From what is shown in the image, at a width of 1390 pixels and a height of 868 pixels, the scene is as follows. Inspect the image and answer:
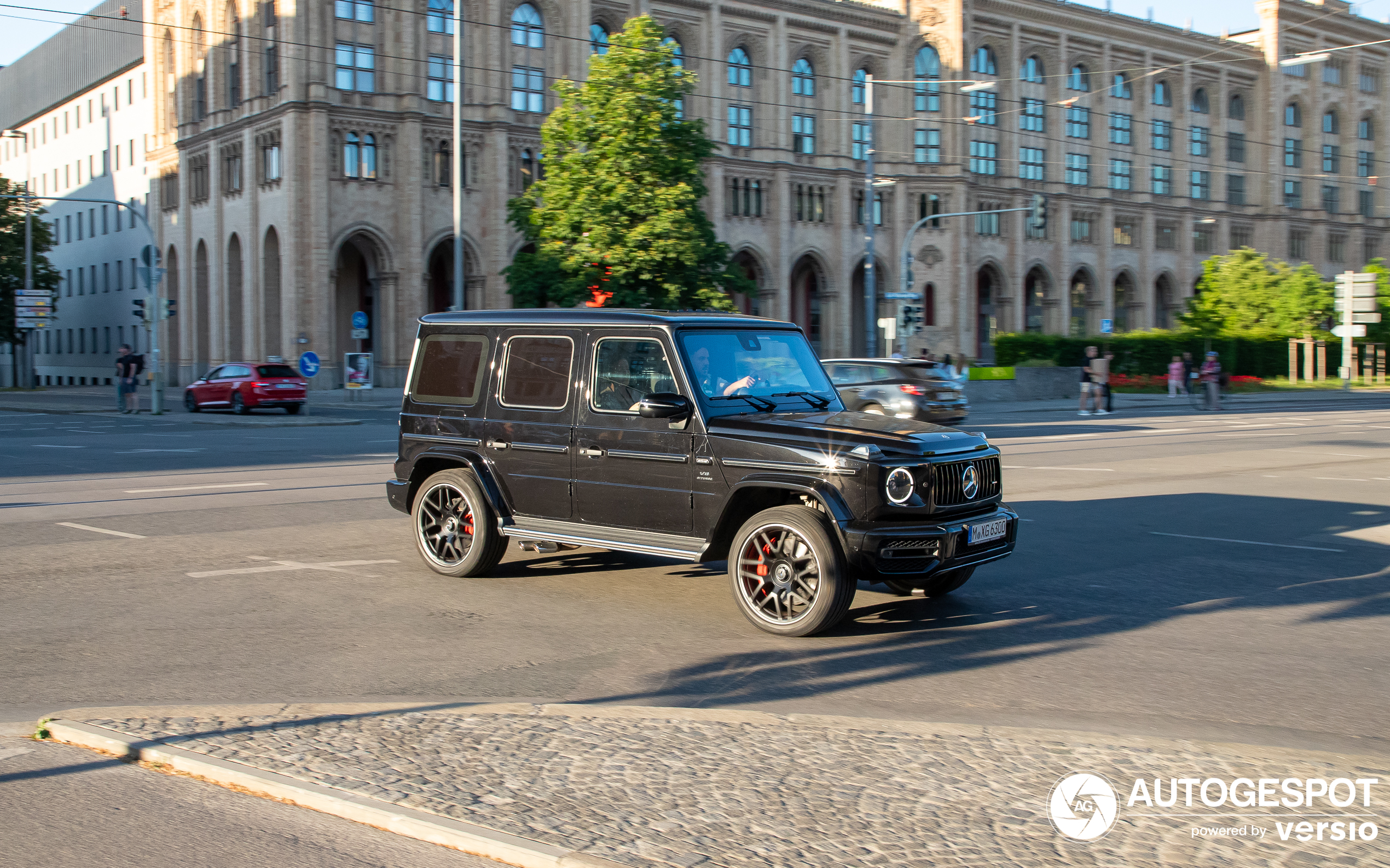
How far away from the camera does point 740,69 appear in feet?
209

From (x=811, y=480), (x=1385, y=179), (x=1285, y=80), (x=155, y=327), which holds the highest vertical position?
(x=1285, y=80)

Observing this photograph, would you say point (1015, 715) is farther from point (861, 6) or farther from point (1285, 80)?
point (1285, 80)

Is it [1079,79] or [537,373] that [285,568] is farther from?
[1079,79]

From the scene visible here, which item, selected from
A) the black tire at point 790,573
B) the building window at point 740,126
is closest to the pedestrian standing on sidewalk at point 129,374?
the black tire at point 790,573

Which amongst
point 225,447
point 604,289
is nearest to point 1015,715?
point 225,447

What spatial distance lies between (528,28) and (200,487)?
4312 centimetres

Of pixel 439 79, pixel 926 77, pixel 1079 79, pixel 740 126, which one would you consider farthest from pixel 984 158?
pixel 439 79

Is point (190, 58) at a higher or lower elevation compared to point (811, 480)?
higher

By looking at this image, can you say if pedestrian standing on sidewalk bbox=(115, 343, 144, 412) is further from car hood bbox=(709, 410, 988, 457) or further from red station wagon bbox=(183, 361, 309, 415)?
car hood bbox=(709, 410, 988, 457)

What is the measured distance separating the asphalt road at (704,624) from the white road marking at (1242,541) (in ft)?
0.13

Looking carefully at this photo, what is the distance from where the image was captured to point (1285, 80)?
8362 centimetres

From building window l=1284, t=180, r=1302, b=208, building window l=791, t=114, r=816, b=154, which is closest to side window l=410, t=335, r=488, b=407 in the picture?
building window l=791, t=114, r=816, b=154

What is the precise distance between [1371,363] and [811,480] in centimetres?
6260

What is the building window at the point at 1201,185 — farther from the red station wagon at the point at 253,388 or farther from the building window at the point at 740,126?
the red station wagon at the point at 253,388
